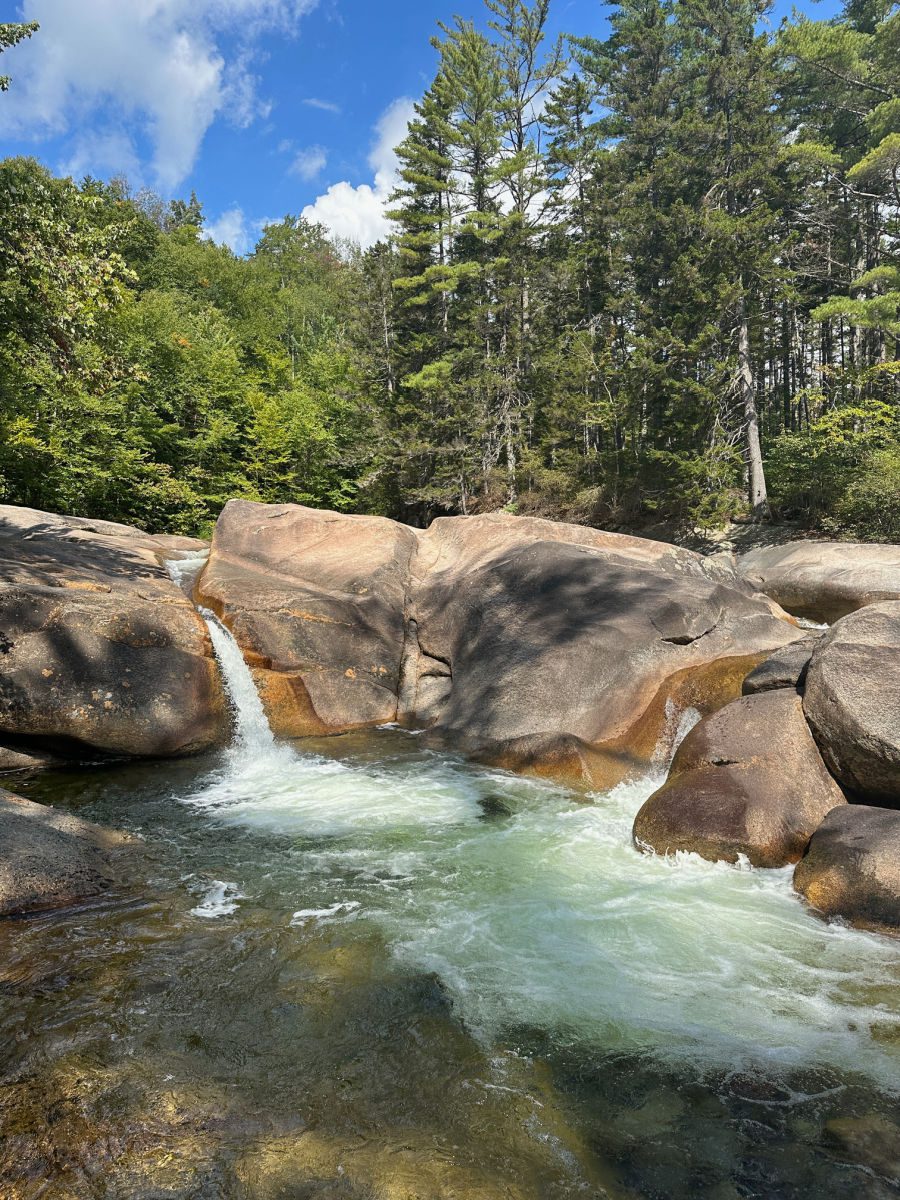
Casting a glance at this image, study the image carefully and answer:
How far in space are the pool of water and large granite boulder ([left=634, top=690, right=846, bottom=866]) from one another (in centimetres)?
21

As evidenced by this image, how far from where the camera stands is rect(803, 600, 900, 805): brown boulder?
595 centimetres

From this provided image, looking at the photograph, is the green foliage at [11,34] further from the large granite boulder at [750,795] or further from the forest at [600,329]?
the large granite boulder at [750,795]

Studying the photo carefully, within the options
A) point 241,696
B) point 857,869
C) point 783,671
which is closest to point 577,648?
point 783,671

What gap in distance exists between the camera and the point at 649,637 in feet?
29.8

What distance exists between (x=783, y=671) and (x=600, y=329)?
2378cm

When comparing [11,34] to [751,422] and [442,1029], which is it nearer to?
[442,1029]

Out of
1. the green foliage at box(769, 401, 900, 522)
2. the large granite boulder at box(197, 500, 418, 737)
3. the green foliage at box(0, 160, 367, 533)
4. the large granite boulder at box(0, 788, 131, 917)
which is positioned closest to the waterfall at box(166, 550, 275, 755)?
the large granite boulder at box(197, 500, 418, 737)

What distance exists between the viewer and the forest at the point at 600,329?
67.0 ft

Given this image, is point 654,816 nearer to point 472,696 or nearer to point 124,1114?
point 472,696

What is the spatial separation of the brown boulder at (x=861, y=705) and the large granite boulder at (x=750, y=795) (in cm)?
18

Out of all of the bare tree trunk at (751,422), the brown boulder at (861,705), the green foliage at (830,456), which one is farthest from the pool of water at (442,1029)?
the bare tree trunk at (751,422)

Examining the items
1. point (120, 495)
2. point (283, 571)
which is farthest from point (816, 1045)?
point (120, 495)

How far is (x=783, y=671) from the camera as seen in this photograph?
→ 7.35 metres

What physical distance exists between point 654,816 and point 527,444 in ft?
70.5
